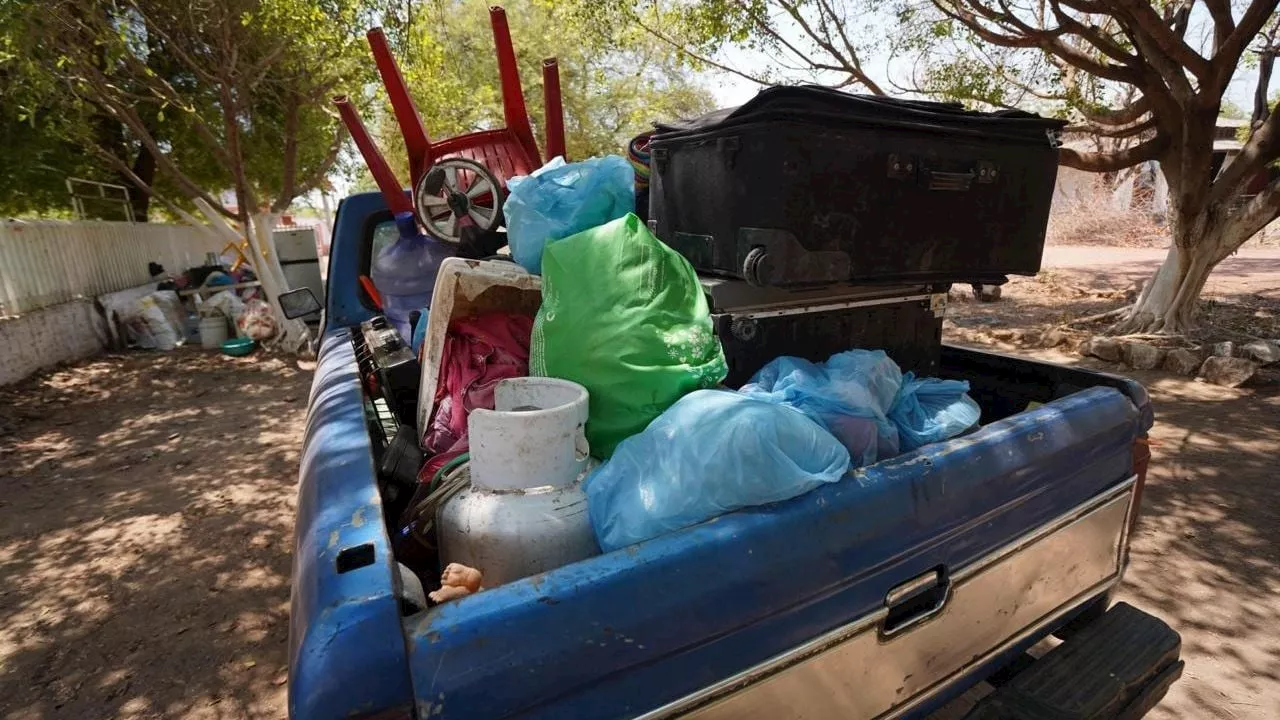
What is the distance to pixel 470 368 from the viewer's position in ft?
6.26

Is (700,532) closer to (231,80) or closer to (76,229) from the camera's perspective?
(231,80)

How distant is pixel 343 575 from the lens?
99cm

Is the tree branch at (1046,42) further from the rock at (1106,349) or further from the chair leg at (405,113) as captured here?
the chair leg at (405,113)

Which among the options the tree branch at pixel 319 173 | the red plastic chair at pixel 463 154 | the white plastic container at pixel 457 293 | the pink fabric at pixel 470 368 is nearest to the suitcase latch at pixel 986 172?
the white plastic container at pixel 457 293

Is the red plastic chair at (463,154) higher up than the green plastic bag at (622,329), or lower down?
higher up

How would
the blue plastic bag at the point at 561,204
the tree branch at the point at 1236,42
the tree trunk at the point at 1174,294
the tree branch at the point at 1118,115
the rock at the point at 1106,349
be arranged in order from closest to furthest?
1. the blue plastic bag at the point at 561,204
2. the tree branch at the point at 1236,42
3. the rock at the point at 1106,349
4. the tree trunk at the point at 1174,294
5. the tree branch at the point at 1118,115

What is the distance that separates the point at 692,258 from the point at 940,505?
3.23 ft

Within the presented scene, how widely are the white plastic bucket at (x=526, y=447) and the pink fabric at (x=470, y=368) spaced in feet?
1.44

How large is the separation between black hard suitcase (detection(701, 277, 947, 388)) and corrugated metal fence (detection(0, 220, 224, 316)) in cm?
889

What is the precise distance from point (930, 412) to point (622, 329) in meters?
0.79

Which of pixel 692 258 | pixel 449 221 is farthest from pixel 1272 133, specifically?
pixel 449 221

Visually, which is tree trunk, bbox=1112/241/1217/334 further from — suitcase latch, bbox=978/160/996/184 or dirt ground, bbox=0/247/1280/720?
suitcase latch, bbox=978/160/996/184

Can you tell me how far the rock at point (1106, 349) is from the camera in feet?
21.7

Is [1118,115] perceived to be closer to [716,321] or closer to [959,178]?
[959,178]
